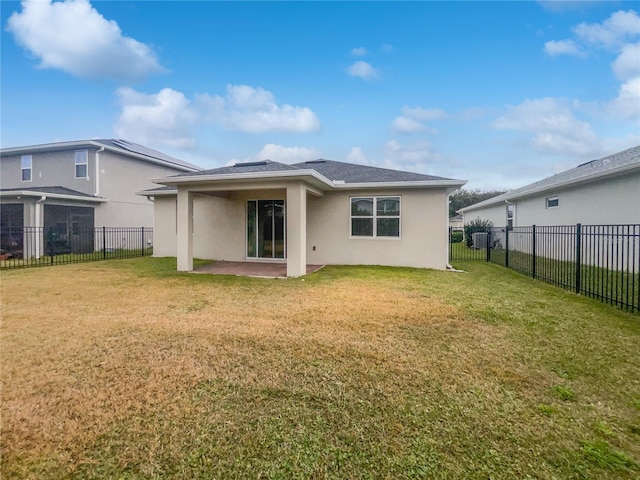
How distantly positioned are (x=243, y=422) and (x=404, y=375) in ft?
5.79

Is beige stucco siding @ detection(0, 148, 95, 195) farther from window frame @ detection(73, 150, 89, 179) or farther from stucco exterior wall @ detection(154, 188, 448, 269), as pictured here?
stucco exterior wall @ detection(154, 188, 448, 269)

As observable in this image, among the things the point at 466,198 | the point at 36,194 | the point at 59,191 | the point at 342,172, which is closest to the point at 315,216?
the point at 342,172

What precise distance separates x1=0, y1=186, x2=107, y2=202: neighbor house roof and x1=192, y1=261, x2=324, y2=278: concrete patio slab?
947 centimetres

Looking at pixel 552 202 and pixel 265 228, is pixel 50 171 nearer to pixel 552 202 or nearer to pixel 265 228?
pixel 265 228

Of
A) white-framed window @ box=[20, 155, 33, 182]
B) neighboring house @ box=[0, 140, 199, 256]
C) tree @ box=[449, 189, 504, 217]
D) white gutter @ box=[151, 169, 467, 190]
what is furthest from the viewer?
tree @ box=[449, 189, 504, 217]

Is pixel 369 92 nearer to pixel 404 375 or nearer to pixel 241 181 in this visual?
pixel 241 181

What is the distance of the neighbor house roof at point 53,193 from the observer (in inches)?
559

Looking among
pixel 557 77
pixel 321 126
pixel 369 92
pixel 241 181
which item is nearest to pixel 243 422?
pixel 241 181

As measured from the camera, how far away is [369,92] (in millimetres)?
14984

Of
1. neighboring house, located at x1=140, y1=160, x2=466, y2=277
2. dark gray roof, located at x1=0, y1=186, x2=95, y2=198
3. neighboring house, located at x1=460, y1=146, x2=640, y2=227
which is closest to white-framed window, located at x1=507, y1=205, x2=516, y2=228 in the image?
neighboring house, located at x1=460, y1=146, x2=640, y2=227

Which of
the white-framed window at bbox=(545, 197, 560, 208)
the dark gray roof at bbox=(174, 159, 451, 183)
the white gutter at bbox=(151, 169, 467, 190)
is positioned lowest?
the white-framed window at bbox=(545, 197, 560, 208)

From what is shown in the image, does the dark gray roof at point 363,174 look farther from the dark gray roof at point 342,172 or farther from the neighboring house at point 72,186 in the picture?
the neighboring house at point 72,186

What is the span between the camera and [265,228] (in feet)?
42.3

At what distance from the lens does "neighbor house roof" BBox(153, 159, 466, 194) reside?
30.1 feet
